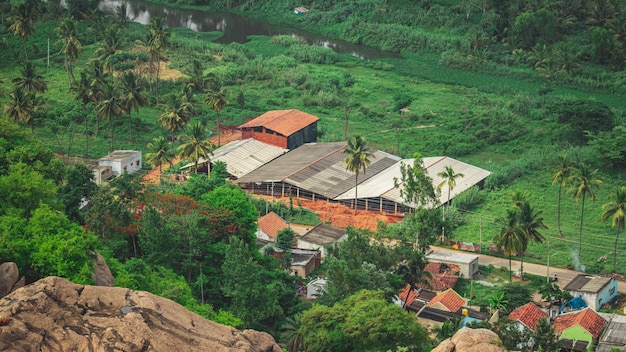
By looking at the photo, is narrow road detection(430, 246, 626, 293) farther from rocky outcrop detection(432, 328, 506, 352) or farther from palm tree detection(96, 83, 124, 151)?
rocky outcrop detection(432, 328, 506, 352)

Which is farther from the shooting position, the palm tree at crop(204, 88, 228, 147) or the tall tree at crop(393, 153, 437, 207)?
the palm tree at crop(204, 88, 228, 147)

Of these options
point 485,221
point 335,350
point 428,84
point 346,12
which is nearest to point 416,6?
point 346,12

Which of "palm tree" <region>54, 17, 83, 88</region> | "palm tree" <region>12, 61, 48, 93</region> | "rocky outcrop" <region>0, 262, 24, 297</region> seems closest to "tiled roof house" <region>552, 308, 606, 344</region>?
"rocky outcrop" <region>0, 262, 24, 297</region>

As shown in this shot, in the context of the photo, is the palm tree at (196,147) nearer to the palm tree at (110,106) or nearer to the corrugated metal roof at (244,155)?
the corrugated metal roof at (244,155)

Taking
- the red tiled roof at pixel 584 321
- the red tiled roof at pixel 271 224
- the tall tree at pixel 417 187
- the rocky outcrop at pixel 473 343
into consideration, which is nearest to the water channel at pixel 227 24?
the tall tree at pixel 417 187

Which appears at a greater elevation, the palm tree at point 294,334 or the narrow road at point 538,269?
the palm tree at point 294,334

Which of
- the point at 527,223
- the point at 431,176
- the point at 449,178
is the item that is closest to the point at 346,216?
the point at 431,176

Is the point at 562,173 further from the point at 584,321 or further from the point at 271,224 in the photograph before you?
the point at 271,224
